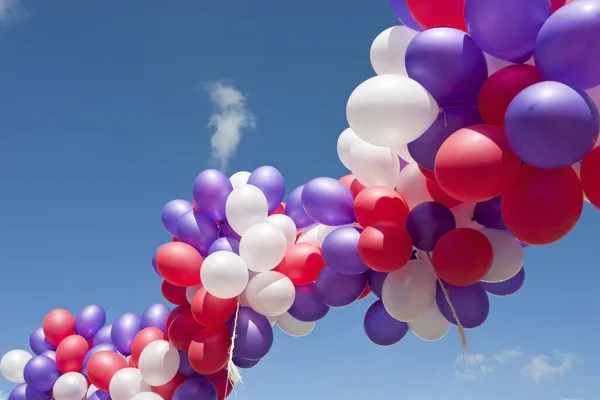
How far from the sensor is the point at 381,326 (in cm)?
425

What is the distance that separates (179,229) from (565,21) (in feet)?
11.0

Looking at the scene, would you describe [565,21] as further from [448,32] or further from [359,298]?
[359,298]

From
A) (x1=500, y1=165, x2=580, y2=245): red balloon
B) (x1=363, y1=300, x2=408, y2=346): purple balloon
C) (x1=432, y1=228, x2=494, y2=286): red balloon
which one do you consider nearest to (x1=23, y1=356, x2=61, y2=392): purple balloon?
(x1=363, y1=300, x2=408, y2=346): purple balloon

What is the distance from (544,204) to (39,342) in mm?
5850

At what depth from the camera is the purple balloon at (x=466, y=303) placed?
148 inches

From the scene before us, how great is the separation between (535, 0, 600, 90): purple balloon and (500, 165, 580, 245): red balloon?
1.51 ft

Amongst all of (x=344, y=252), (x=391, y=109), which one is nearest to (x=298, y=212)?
(x=344, y=252)

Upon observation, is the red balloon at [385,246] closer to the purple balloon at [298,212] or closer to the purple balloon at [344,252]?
the purple balloon at [344,252]

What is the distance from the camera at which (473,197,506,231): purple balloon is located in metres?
3.54

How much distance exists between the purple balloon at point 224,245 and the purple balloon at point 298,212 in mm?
602

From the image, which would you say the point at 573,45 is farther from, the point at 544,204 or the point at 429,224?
the point at 429,224

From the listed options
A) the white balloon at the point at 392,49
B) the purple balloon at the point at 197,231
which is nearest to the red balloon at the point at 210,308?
the purple balloon at the point at 197,231

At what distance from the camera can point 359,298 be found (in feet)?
14.6

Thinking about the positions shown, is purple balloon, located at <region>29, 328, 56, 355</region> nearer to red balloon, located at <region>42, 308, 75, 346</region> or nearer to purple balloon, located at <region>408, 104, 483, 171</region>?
red balloon, located at <region>42, 308, 75, 346</region>
